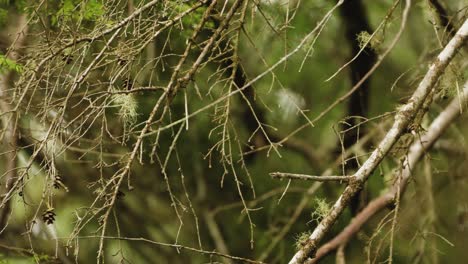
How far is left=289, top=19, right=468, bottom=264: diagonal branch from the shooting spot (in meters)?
2.55

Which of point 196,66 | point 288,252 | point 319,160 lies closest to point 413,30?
point 319,160

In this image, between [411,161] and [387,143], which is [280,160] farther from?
[387,143]

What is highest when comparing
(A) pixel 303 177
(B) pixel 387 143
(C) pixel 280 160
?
(A) pixel 303 177

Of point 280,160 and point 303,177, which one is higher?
point 303,177

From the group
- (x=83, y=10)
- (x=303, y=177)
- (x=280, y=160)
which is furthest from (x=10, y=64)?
(x=280, y=160)

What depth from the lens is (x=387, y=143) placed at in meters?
2.66

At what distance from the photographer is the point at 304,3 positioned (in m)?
4.95

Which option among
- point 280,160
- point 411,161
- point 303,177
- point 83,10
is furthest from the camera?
point 280,160

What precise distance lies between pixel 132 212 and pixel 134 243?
24cm

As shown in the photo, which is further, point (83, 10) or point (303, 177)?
point (83, 10)

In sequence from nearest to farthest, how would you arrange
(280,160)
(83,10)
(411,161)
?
1. (83,10)
2. (411,161)
3. (280,160)

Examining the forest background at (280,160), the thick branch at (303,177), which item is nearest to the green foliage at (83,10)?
the forest background at (280,160)

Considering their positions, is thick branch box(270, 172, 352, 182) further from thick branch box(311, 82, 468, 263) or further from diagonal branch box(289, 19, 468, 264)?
thick branch box(311, 82, 468, 263)

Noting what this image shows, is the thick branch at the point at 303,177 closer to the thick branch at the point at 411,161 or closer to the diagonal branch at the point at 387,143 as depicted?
the diagonal branch at the point at 387,143
